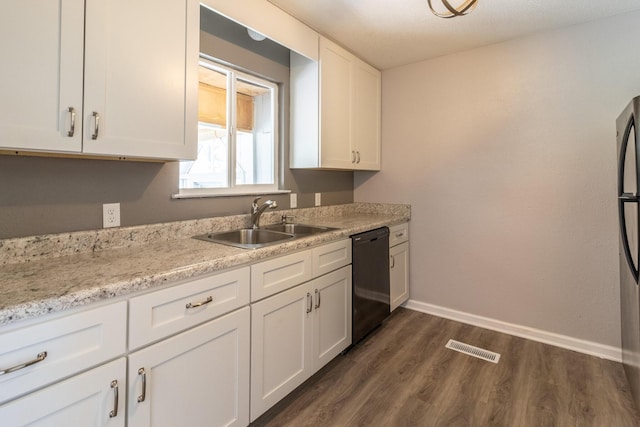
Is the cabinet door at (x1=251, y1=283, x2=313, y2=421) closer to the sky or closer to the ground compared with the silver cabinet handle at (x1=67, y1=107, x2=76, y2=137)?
closer to the ground

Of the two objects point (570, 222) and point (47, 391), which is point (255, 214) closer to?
point (47, 391)

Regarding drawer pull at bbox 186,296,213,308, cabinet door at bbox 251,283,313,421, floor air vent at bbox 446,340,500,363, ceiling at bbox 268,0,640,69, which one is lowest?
floor air vent at bbox 446,340,500,363

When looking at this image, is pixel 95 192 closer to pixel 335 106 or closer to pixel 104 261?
pixel 104 261

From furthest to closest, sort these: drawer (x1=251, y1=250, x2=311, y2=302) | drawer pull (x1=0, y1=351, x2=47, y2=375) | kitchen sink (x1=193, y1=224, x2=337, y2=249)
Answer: kitchen sink (x1=193, y1=224, x2=337, y2=249), drawer (x1=251, y1=250, x2=311, y2=302), drawer pull (x1=0, y1=351, x2=47, y2=375)

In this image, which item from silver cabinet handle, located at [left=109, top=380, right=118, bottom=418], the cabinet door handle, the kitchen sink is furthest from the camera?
the kitchen sink

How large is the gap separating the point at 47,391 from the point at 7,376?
11 centimetres

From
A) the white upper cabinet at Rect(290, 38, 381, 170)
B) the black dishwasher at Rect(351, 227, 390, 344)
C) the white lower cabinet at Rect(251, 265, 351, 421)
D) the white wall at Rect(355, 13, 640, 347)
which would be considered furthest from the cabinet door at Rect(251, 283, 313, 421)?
the white wall at Rect(355, 13, 640, 347)

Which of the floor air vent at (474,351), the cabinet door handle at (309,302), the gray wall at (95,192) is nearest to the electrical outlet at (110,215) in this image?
the gray wall at (95,192)

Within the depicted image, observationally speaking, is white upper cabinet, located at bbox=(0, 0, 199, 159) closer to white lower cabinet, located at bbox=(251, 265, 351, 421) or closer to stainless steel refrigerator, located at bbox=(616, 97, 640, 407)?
white lower cabinet, located at bbox=(251, 265, 351, 421)

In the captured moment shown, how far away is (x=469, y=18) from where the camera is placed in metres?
2.21

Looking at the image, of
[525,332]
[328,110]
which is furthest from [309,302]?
[525,332]

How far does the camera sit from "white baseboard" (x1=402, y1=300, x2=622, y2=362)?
7.42 ft

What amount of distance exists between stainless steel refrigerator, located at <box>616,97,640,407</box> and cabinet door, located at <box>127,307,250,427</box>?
1.89 meters

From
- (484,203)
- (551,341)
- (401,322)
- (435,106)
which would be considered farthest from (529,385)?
(435,106)
